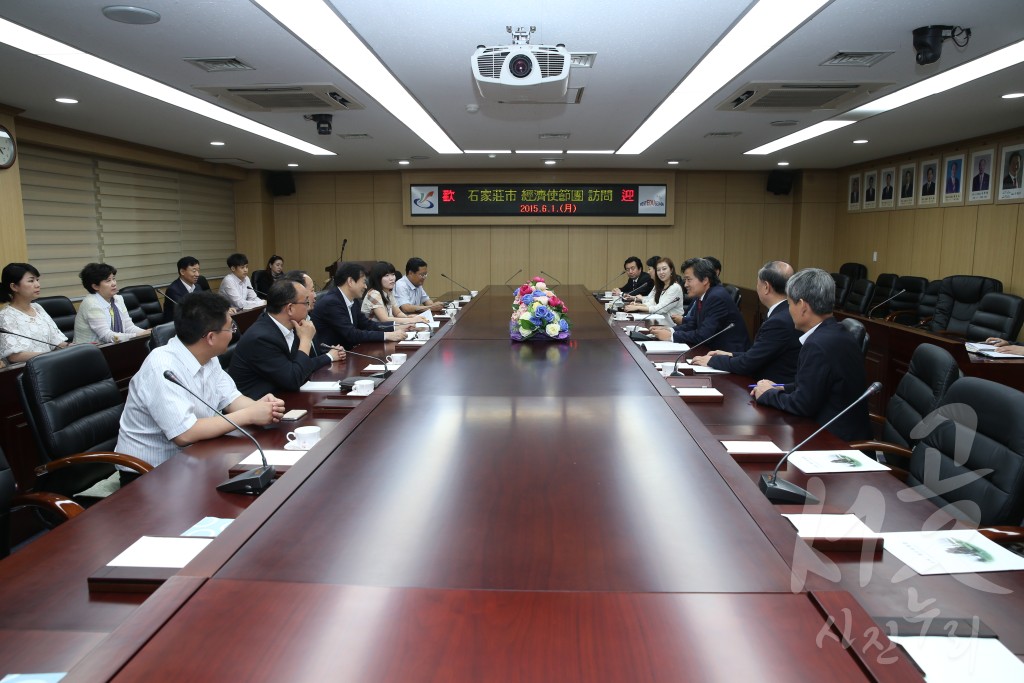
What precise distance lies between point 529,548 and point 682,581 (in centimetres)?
26

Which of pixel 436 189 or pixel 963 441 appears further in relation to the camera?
pixel 436 189

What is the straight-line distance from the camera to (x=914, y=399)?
7.89 ft

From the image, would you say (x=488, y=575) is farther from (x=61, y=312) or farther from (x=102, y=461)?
(x=61, y=312)

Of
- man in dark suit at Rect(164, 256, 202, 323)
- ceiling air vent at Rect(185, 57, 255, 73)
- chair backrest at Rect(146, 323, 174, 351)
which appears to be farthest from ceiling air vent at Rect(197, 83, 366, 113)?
man in dark suit at Rect(164, 256, 202, 323)

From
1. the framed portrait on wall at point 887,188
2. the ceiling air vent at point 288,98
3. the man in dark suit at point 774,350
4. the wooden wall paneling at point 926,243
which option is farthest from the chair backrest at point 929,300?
the ceiling air vent at point 288,98

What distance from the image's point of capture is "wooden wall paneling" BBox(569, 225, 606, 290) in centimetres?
976

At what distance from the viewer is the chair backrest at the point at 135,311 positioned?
5.93 metres

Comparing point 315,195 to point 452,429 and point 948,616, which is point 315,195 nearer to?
point 452,429

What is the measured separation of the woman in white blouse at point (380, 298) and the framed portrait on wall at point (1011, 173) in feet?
16.8

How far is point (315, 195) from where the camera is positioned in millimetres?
9742

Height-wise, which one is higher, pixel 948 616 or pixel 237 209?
pixel 237 209

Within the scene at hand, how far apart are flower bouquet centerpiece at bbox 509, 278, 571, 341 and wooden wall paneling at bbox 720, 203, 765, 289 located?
677 cm

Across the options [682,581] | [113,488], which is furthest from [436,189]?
[682,581]

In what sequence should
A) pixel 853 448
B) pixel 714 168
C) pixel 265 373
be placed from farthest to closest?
pixel 714 168 → pixel 265 373 → pixel 853 448
